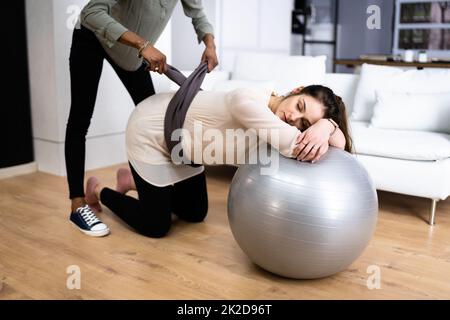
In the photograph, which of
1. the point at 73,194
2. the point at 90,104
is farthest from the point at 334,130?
the point at 73,194

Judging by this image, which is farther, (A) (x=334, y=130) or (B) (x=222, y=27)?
(B) (x=222, y=27)

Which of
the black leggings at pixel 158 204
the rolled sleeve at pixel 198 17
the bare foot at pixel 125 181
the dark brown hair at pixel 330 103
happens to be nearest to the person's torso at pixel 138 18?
the rolled sleeve at pixel 198 17

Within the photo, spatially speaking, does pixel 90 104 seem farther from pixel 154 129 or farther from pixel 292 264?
pixel 292 264

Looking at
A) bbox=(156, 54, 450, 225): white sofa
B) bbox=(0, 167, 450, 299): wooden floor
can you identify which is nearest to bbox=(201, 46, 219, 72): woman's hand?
bbox=(0, 167, 450, 299): wooden floor

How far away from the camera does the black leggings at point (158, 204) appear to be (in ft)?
6.47

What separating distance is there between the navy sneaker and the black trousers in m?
→ 0.08

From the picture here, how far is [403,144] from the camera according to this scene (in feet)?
7.75

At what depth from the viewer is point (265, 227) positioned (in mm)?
1512

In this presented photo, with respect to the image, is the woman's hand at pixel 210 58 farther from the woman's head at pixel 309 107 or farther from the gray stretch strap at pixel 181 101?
the woman's head at pixel 309 107

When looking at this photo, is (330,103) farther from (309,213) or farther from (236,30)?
(236,30)

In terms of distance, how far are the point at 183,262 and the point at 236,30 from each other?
3.50 m

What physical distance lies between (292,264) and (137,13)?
3.81 feet

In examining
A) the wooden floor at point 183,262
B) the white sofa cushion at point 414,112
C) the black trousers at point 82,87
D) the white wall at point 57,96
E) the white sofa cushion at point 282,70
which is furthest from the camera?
the white sofa cushion at point 282,70

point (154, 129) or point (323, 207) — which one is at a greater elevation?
point (154, 129)
